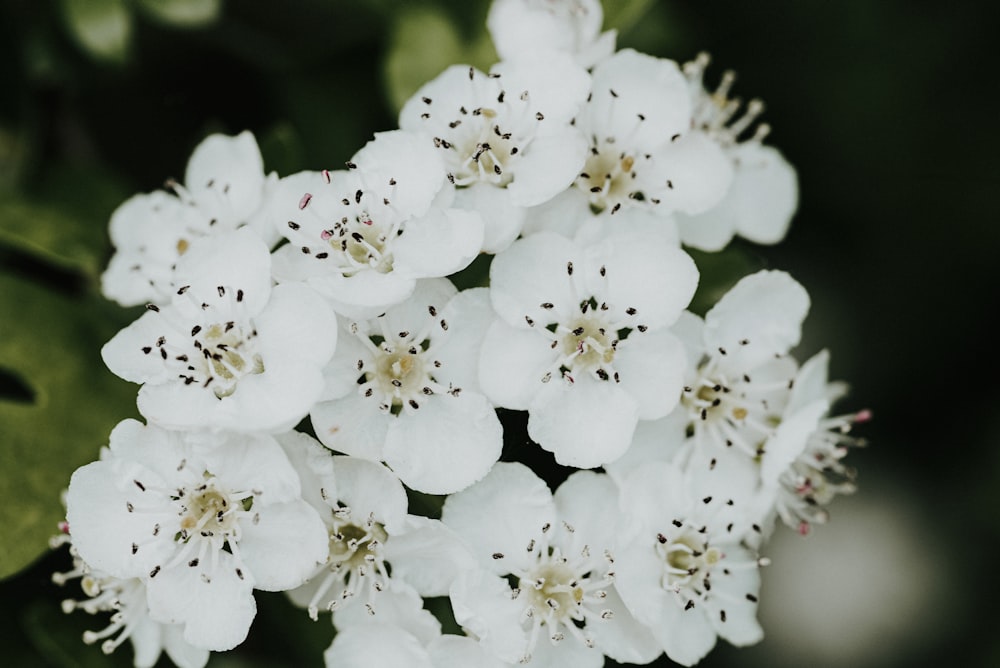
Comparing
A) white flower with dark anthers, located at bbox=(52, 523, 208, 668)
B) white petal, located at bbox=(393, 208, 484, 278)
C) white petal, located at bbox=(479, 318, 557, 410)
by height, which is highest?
white petal, located at bbox=(393, 208, 484, 278)

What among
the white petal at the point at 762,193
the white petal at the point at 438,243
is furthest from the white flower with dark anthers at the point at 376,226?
the white petal at the point at 762,193

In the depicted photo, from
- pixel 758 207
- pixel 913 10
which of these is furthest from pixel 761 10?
pixel 758 207

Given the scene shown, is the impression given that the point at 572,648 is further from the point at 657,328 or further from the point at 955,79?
the point at 955,79

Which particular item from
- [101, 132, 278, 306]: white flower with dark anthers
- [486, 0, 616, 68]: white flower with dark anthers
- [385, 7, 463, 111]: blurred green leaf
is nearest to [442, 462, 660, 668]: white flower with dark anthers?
[101, 132, 278, 306]: white flower with dark anthers

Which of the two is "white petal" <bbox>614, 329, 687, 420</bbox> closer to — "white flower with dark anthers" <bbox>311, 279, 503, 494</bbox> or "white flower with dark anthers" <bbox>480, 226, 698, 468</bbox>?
"white flower with dark anthers" <bbox>480, 226, 698, 468</bbox>

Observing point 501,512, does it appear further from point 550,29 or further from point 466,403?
point 550,29

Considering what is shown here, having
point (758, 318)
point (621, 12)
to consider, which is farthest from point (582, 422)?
point (621, 12)
